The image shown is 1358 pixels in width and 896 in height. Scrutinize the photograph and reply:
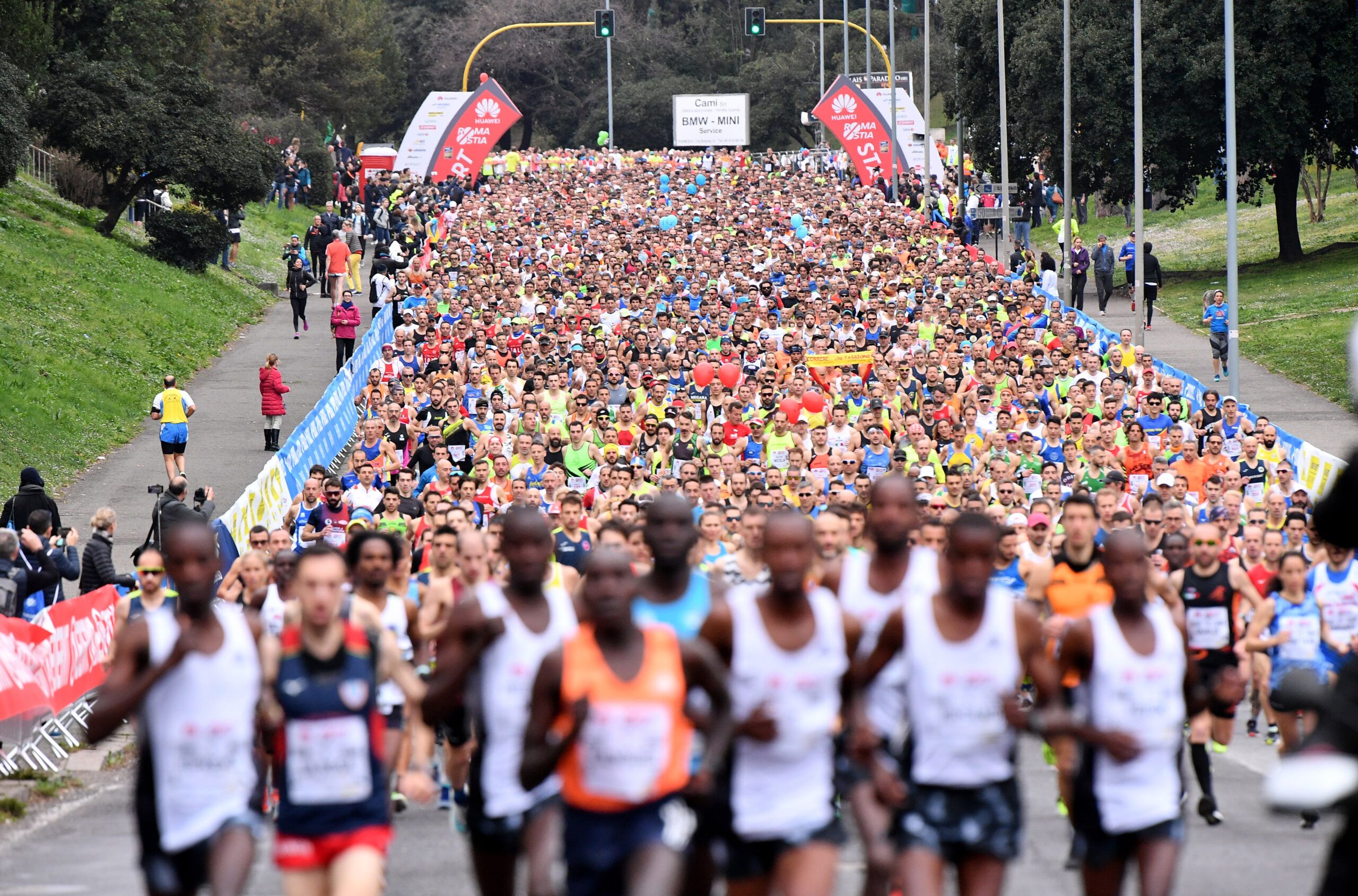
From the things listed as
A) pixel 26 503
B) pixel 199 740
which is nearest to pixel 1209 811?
pixel 199 740

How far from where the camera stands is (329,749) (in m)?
6.68

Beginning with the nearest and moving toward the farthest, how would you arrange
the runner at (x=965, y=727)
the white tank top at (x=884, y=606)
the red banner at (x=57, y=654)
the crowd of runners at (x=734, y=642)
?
the crowd of runners at (x=734, y=642) → the runner at (x=965, y=727) → the white tank top at (x=884, y=606) → the red banner at (x=57, y=654)

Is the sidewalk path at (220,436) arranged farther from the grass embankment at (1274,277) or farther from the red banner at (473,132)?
the grass embankment at (1274,277)

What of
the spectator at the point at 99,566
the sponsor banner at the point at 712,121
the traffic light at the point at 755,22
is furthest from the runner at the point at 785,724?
the sponsor banner at the point at 712,121

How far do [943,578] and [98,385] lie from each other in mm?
23773

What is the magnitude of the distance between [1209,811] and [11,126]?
2782cm

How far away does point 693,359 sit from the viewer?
22.8m

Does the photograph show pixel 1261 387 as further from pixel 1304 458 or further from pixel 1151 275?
pixel 1304 458

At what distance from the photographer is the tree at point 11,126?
110 feet

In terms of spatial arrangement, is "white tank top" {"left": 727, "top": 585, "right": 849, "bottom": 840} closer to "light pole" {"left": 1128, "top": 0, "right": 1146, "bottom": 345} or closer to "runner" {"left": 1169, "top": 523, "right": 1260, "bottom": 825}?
"runner" {"left": 1169, "top": 523, "right": 1260, "bottom": 825}

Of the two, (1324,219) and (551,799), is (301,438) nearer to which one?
(551,799)

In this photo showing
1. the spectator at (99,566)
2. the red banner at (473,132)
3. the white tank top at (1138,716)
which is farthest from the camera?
the red banner at (473,132)

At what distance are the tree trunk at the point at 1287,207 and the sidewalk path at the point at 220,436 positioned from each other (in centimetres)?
2076

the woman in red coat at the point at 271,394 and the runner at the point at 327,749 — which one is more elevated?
the runner at the point at 327,749
